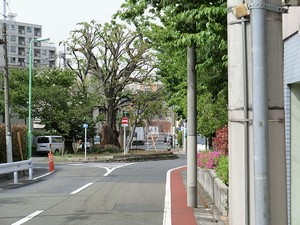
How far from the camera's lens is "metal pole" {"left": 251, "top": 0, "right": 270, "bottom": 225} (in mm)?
2979

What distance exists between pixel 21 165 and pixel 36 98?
22.0m

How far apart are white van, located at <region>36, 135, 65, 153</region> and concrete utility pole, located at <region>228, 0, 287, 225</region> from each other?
139ft

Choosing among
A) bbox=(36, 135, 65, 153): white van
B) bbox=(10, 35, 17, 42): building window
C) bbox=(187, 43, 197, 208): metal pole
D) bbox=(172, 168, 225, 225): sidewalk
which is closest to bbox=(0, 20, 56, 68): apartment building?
bbox=(10, 35, 17, 42): building window

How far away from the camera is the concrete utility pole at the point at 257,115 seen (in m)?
3.00

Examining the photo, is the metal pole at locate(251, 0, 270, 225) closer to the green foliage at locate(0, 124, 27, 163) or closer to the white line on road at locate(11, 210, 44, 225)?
the white line on road at locate(11, 210, 44, 225)

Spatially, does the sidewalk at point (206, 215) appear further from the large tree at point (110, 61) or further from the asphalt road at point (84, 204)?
the large tree at point (110, 61)

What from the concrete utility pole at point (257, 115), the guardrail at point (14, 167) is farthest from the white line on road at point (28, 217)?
the guardrail at point (14, 167)

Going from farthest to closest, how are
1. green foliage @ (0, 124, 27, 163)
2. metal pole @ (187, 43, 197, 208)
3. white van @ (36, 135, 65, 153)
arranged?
white van @ (36, 135, 65, 153), green foliage @ (0, 124, 27, 163), metal pole @ (187, 43, 197, 208)

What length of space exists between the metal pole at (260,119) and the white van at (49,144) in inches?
1681

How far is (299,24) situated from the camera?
568 cm

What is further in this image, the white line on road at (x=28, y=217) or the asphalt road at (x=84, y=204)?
the asphalt road at (x=84, y=204)

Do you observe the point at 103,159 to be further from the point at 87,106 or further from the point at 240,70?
the point at 240,70

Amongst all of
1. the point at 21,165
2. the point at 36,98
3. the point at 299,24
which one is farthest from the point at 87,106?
the point at 299,24

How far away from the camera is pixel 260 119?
300 centimetres
